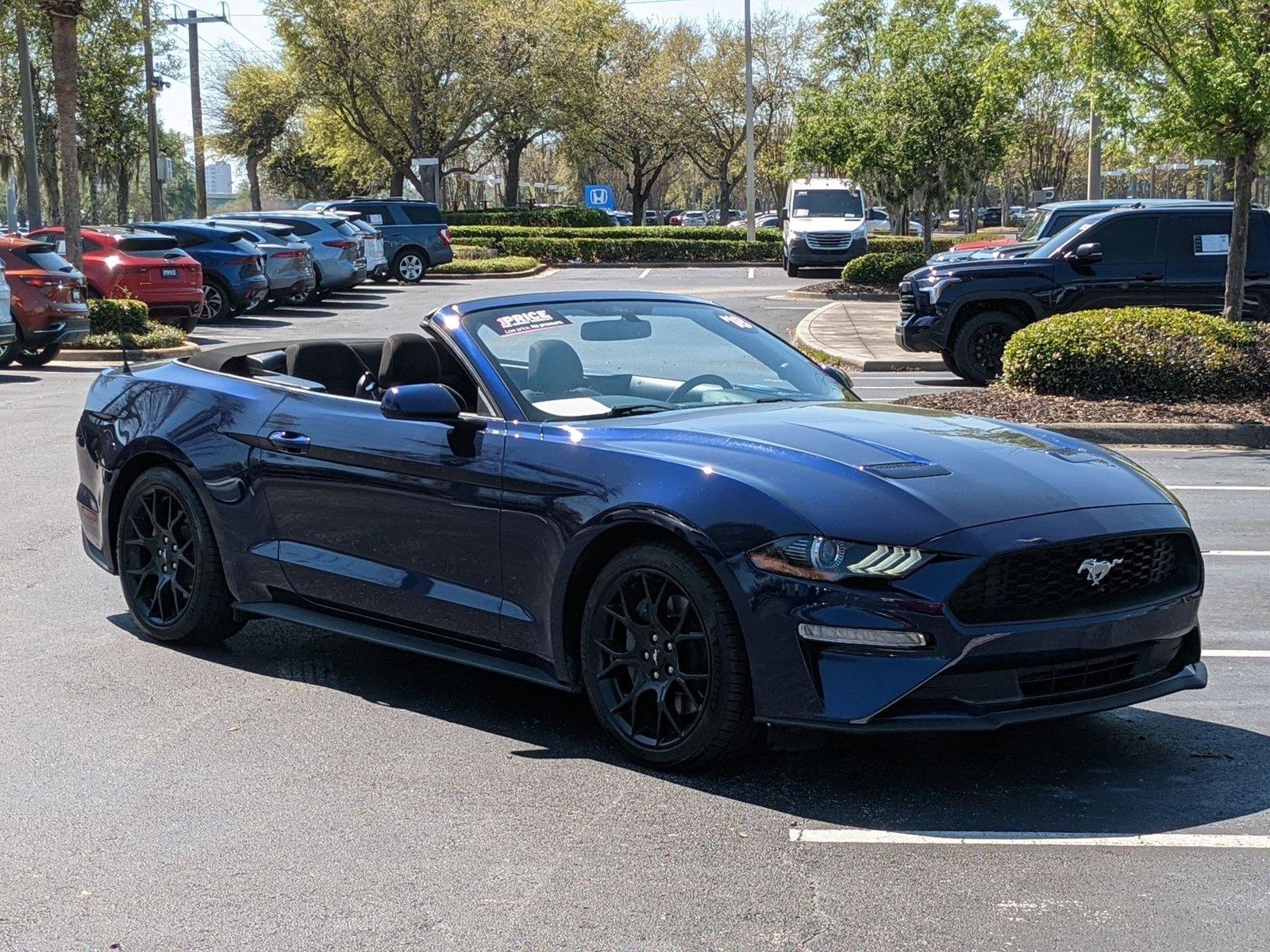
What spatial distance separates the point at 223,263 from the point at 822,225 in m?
18.9

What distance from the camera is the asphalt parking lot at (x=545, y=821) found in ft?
12.7

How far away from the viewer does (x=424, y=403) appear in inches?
213

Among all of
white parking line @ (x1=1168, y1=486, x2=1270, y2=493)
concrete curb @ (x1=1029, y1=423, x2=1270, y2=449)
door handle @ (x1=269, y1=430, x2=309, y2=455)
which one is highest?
door handle @ (x1=269, y1=430, x2=309, y2=455)

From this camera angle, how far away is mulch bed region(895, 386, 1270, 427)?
13070 millimetres

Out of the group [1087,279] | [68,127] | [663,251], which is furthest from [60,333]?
[663,251]

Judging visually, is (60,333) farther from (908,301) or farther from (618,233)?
(618,233)

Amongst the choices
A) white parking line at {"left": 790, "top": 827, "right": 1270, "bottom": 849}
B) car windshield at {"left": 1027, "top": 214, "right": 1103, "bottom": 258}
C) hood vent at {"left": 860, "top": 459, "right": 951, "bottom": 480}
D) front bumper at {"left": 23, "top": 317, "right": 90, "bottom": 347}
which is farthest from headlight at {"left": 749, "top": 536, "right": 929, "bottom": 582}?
front bumper at {"left": 23, "top": 317, "right": 90, "bottom": 347}

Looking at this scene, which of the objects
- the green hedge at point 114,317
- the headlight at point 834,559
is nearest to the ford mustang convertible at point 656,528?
the headlight at point 834,559

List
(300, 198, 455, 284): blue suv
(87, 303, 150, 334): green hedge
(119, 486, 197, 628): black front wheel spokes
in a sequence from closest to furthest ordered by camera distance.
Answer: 1. (119, 486, 197, 628): black front wheel spokes
2. (87, 303, 150, 334): green hedge
3. (300, 198, 455, 284): blue suv

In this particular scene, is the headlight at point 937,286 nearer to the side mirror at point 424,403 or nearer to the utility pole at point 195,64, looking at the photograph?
the side mirror at point 424,403

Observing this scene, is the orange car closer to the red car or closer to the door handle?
the red car

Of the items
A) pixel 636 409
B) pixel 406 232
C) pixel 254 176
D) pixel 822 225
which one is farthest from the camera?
pixel 254 176

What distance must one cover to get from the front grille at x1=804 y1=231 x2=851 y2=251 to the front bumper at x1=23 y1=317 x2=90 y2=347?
24086 mm

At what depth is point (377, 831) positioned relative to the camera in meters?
4.54
